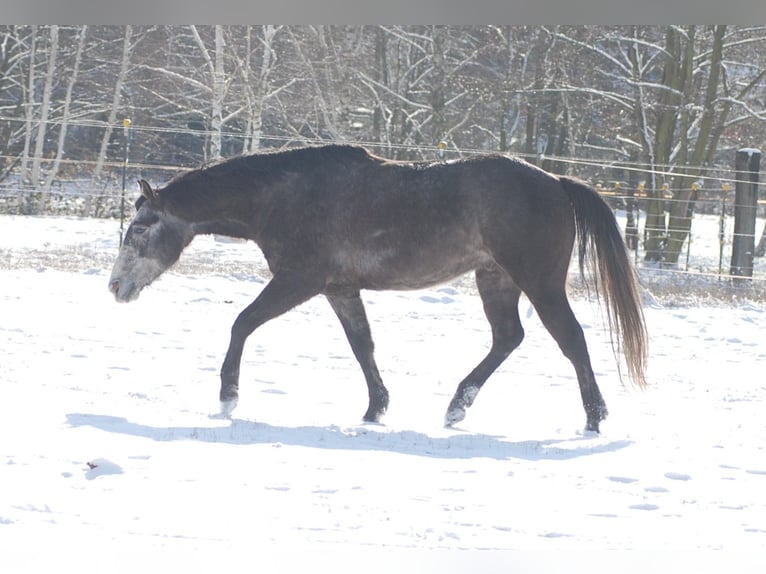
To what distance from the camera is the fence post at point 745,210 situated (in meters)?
12.9

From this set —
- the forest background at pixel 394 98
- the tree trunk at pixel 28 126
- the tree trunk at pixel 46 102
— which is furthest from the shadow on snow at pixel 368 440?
the tree trunk at pixel 46 102

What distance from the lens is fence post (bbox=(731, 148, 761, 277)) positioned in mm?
12891

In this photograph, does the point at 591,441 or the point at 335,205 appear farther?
the point at 335,205

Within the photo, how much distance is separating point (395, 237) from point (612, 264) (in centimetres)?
111

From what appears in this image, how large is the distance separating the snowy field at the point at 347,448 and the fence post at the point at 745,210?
13.8 feet

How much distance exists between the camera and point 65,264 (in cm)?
1099

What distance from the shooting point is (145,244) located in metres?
6.00

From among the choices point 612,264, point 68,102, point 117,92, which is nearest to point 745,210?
point 612,264

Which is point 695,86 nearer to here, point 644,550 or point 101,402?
point 101,402

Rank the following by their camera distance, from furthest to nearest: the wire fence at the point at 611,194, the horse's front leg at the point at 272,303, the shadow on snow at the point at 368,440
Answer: the wire fence at the point at 611,194, the horse's front leg at the point at 272,303, the shadow on snow at the point at 368,440

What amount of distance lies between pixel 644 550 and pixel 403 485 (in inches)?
39.8

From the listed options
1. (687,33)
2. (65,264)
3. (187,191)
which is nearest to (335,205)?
(187,191)

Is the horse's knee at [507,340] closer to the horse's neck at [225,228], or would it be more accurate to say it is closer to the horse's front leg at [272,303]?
the horse's front leg at [272,303]

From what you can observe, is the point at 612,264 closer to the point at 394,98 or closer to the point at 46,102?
the point at 394,98
